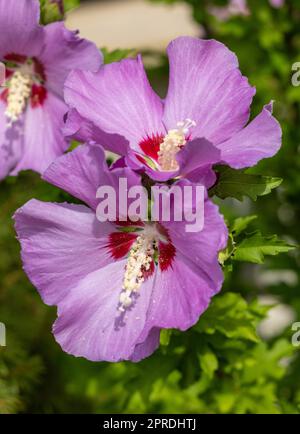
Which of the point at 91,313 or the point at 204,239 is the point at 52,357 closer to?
the point at 91,313

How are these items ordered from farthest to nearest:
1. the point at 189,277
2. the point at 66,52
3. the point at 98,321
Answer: the point at 66,52, the point at 98,321, the point at 189,277

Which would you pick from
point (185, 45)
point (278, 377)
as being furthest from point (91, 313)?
point (278, 377)

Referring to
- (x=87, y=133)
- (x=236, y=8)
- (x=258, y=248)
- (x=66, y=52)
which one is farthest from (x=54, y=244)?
(x=236, y=8)

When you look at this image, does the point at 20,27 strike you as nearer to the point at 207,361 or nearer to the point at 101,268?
the point at 101,268

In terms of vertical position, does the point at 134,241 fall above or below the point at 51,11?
below

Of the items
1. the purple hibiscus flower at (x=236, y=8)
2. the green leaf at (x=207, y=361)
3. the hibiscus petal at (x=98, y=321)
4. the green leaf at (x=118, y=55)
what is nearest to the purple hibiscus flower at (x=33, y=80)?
the green leaf at (x=118, y=55)

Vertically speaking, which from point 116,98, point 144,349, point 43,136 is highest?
point 116,98
